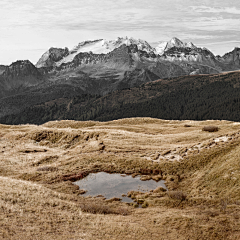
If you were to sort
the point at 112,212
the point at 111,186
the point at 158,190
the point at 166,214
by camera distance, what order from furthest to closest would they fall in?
the point at 111,186, the point at 158,190, the point at 112,212, the point at 166,214

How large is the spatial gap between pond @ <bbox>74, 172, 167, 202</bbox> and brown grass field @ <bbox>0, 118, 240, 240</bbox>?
109 cm

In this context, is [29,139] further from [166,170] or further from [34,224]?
[34,224]

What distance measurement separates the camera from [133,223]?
57.1 feet

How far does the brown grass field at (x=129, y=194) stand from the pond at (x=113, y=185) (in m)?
1.09

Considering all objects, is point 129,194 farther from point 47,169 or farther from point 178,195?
point 47,169

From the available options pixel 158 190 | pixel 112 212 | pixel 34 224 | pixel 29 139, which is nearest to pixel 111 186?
pixel 158 190

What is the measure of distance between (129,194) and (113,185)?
142 inches

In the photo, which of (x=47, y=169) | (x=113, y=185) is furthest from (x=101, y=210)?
(x=47, y=169)

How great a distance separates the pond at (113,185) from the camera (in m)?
26.6

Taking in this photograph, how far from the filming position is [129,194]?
84.0 feet

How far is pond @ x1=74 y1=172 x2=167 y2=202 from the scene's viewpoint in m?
26.6

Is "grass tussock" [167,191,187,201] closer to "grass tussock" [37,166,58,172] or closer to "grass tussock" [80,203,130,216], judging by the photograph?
"grass tussock" [80,203,130,216]

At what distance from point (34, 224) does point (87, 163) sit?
2007 centimetres

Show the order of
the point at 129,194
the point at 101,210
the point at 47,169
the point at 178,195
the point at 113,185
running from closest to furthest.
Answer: the point at 101,210 → the point at 178,195 → the point at 129,194 → the point at 113,185 → the point at 47,169
